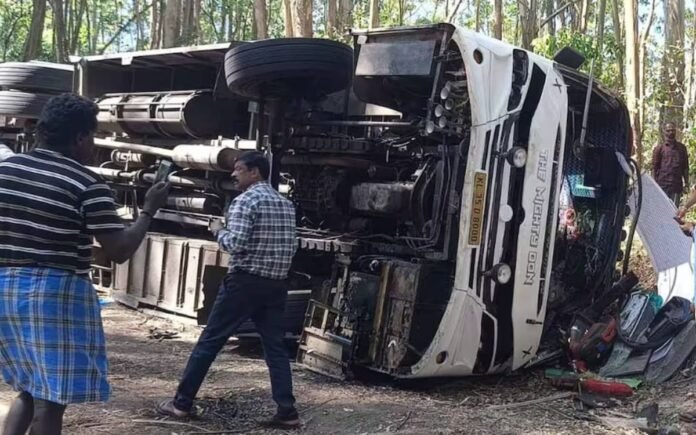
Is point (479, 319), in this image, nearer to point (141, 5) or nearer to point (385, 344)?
point (385, 344)

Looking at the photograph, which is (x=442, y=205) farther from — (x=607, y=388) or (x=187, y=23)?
(x=187, y=23)

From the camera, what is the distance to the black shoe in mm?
4742

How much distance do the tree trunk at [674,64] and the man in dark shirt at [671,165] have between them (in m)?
4.02

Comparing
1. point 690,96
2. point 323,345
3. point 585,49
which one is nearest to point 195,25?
point 585,49

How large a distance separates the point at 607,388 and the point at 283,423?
2466 mm

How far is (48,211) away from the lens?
10.2 feet

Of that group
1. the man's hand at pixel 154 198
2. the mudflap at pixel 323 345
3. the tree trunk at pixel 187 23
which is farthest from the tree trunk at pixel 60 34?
the man's hand at pixel 154 198

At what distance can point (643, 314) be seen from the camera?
271 inches

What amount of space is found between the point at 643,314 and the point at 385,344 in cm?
245

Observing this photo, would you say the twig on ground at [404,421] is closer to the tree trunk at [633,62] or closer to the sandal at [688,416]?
the sandal at [688,416]

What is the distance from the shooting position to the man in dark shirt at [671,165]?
11.2m

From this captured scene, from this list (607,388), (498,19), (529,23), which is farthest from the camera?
(529,23)

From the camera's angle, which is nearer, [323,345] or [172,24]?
[323,345]

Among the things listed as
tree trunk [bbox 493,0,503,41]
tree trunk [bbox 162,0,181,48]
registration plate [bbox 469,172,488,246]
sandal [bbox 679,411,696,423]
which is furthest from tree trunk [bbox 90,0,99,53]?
sandal [bbox 679,411,696,423]
